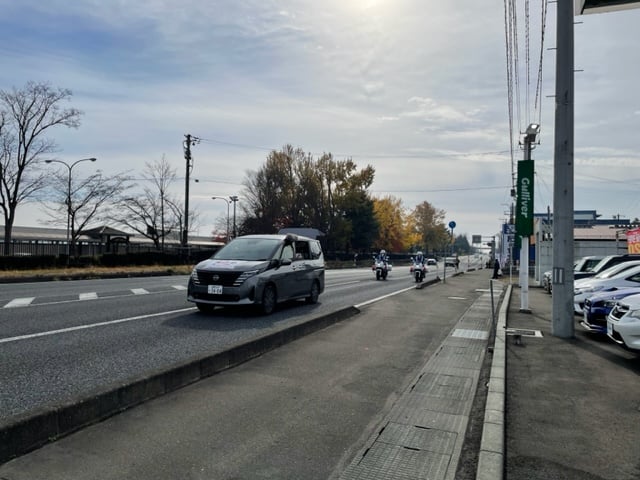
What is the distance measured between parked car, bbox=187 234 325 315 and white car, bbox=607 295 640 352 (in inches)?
257

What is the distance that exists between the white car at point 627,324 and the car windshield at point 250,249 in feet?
22.3

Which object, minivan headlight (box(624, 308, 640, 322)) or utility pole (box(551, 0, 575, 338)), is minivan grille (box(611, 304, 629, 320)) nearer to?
minivan headlight (box(624, 308, 640, 322))

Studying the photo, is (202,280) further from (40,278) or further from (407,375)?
(40,278)

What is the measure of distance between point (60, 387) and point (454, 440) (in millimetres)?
4021

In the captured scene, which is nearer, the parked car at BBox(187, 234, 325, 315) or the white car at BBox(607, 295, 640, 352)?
the white car at BBox(607, 295, 640, 352)

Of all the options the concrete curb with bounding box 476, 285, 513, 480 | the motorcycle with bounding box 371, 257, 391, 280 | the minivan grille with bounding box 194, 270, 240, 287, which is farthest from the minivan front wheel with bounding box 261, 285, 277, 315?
the motorcycle with bounding box 371, 257, 391, 280

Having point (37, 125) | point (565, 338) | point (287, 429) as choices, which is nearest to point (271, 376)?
point (287, 429)

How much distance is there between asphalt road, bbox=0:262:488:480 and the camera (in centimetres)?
350

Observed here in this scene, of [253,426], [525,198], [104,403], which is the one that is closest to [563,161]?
[525,198]

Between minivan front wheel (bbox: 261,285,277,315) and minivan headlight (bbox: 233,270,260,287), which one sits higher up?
minivan headlight (bbox: 233,270,260,287)

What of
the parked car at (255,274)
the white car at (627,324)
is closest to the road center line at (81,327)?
the parked car at (255,274)

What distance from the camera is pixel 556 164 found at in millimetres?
9734

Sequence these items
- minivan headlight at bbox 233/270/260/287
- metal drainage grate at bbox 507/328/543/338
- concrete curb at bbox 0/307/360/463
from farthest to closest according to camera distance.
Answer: minivan headlight at bbox 233/270/260/287 → metal drainage grate at bbox 507/328/543/338 → concrete curb at bbox 0/307/360/463

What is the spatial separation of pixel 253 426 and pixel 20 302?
→ 9905mm
